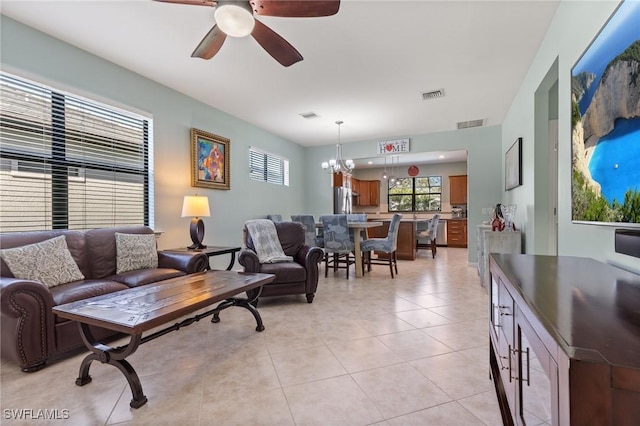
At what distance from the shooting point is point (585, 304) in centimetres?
87

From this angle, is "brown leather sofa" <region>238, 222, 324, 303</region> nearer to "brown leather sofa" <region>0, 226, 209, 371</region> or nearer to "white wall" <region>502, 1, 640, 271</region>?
"brown leather sofa" <region>0, 226, 209, 371</region>

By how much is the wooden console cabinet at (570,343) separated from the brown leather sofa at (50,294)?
8.87 feet

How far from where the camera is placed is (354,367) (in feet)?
6.48

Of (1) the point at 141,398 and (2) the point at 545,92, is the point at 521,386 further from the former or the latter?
(2) the point at 545,92

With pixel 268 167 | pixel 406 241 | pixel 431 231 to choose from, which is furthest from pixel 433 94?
pixel 431 231

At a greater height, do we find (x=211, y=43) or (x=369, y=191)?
(x=211, y=43)

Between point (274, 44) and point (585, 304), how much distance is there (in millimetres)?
2335

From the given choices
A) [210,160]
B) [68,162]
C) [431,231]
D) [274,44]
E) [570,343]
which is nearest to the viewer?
[570,343]

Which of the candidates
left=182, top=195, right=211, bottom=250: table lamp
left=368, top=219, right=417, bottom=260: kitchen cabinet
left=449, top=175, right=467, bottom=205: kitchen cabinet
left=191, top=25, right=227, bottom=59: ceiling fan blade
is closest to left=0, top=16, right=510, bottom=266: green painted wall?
left=182, top=195, right=211, bottom=250: table lamp

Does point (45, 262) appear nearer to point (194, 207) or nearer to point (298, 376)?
point (194, 207)

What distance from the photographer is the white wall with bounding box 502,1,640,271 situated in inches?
63.6

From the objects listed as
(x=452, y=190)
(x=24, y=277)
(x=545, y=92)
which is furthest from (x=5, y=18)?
(x=452, y=190)

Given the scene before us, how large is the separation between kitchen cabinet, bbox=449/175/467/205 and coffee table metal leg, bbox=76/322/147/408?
8.77m

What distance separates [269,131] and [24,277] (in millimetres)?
4496
